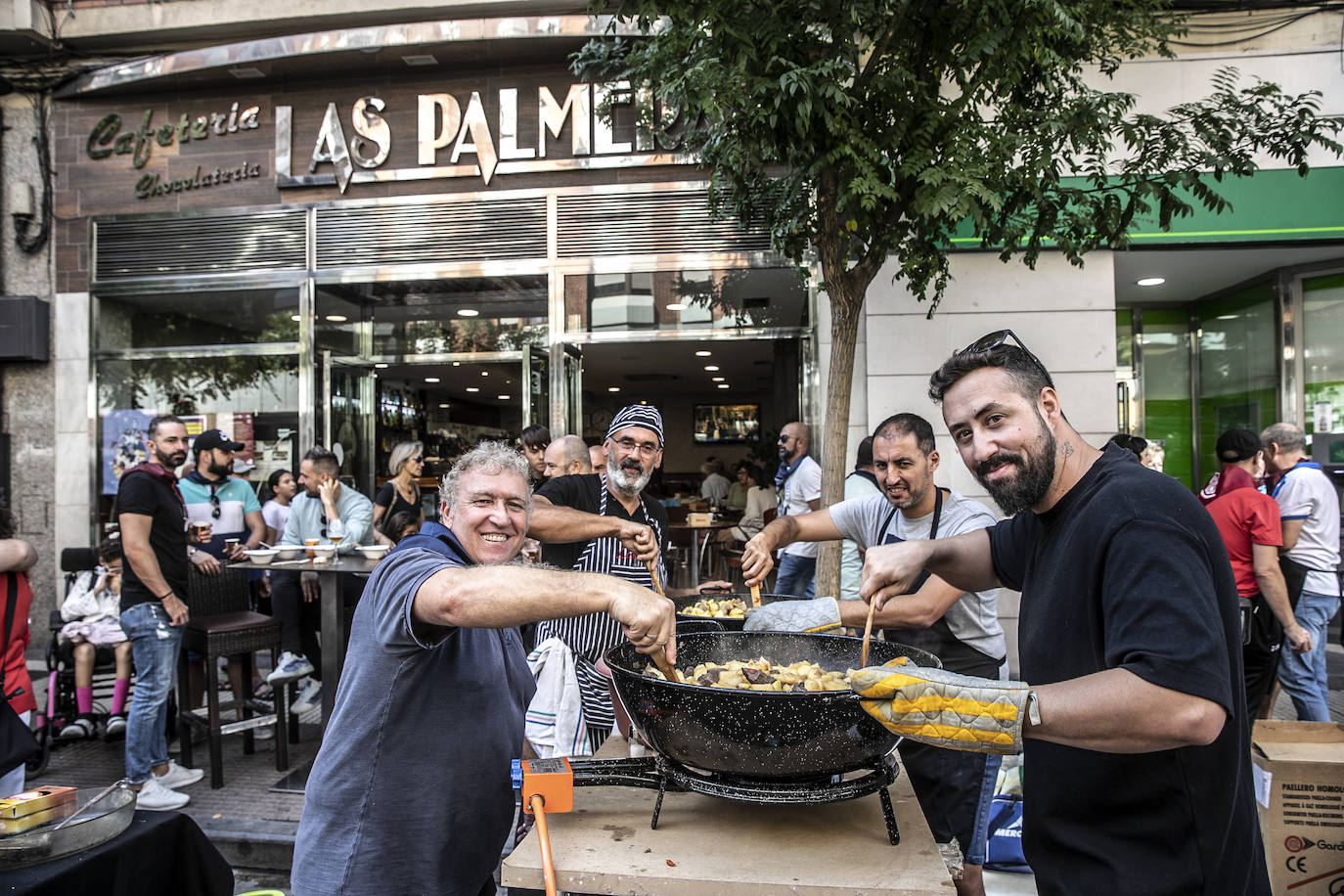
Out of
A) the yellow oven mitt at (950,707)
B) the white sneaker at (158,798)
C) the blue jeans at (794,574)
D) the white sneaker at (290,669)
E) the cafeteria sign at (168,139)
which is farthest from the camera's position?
the cafeteria sign at (168,139)

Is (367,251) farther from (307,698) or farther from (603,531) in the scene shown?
(603,531)

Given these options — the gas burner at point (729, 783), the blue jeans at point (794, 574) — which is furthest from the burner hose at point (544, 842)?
the blue jeans at point (794, 574)

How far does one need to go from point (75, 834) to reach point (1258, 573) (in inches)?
215

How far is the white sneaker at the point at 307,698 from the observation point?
5645 mm

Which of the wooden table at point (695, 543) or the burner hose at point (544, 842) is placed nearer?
the burner hose at point (544, 842)

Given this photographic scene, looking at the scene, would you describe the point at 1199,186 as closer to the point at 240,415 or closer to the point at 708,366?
the point at 240,415

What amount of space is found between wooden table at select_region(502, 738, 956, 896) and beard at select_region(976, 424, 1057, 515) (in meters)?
0.73

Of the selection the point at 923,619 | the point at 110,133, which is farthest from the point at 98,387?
the point at 923,619

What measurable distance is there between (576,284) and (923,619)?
5.80 metres

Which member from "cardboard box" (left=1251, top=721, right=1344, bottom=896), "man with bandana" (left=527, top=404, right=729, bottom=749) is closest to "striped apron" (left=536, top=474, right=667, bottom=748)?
"man with bandana" (left=527, top=404, right=729, bottom=749)

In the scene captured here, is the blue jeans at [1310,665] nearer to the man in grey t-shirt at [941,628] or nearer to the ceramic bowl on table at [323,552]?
the man in grey t-shirt at [941,628]

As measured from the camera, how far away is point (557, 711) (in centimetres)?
307

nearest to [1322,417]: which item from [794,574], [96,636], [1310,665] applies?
[1310,665]

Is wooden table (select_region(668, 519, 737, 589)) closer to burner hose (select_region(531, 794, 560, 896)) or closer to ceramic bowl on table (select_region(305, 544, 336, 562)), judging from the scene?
ceramic bowl on table (select_region(305, 544, 336, 562))
